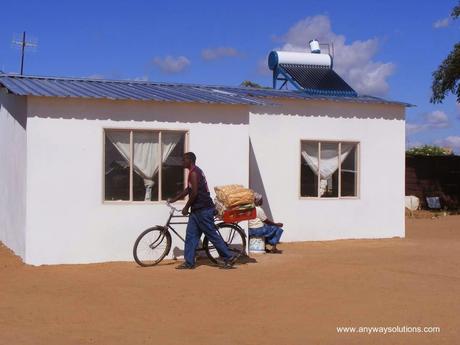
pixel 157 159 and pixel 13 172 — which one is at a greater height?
pixel 157 159

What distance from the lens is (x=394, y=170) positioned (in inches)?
585

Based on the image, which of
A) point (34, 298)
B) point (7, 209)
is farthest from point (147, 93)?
point (34, 298)

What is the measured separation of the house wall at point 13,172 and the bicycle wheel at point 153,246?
6.01ft

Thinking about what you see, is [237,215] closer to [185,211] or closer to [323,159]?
[185,211]

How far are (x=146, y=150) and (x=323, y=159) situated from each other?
14.4ft

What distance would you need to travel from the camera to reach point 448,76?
22.0 meters

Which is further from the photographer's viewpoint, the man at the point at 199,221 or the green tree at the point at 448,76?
the green tree at the point at 448,76

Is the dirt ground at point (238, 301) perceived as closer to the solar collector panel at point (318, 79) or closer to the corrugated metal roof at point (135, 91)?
the corrugated metal roof at point (135, 91)

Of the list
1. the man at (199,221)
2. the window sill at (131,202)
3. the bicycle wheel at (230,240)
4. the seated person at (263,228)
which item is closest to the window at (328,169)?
the seated person at (263,228)

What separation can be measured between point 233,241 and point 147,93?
2939 millimetres

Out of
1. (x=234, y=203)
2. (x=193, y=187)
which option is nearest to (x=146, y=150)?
(x=193, y=187)

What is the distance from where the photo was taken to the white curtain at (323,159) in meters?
14.1

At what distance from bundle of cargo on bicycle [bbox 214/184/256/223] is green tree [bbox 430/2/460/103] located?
1318 centimetres

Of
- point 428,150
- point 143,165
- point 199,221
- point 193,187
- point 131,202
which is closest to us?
point 193,187
